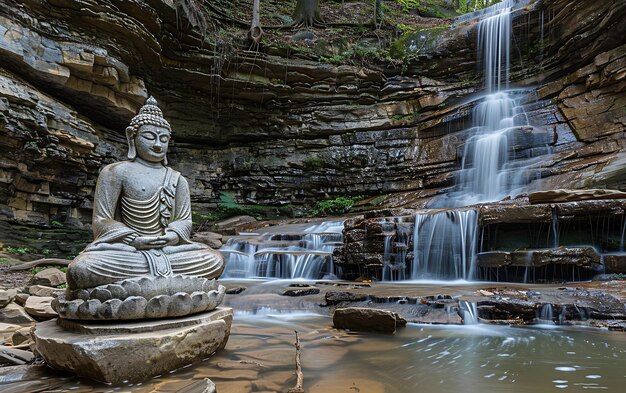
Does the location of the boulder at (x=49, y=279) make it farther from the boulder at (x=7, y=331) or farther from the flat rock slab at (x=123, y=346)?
the flat rock slab at (x=123, y=346)

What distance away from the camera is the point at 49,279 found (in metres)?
6.04

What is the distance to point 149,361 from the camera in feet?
8.20

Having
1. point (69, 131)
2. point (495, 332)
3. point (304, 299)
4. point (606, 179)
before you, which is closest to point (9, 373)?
point (304, 299)

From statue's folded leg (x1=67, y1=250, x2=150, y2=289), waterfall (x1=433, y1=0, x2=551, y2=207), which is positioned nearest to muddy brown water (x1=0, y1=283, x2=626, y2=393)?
statue's folded leg (x1=67, y1=250, x2=150, y2=289)

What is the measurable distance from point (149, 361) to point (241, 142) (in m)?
15.1

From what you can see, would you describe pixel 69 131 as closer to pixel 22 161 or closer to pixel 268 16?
pixel 22 161

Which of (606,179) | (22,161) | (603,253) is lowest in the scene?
(603,253)

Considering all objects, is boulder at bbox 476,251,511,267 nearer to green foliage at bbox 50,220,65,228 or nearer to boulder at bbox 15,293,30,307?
boulder at bbox 15,293,30,307

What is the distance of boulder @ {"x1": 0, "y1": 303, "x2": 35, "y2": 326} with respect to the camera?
4055 mm

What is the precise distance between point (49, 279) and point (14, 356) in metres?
3.73

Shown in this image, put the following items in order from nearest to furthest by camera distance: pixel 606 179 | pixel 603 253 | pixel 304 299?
1. pixel 304 299
2. pixel 603 253
3. pixel 606 179

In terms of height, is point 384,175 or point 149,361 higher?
point 384,175

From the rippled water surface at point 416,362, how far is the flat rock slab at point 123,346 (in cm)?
9

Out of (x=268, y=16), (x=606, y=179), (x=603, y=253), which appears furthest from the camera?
(x=268, y=16)
